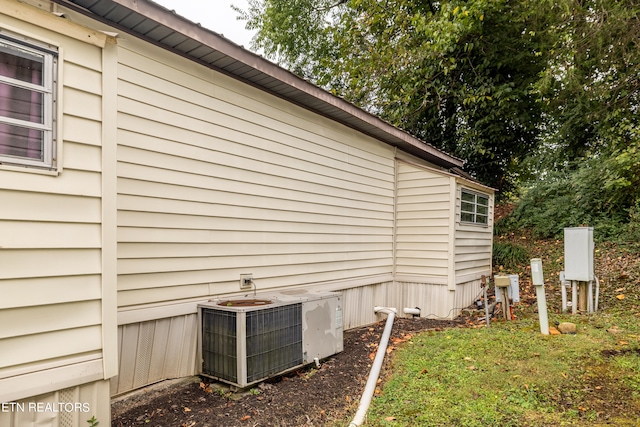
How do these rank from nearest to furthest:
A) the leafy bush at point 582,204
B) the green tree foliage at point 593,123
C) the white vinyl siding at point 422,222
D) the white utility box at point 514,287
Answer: the white utility box at point 514,287 < the white vinyl siding at point 422,222 < the green tree foliage at point 593,123 < the leafy bush at point 582,204

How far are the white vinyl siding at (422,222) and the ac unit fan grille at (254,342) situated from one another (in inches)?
157

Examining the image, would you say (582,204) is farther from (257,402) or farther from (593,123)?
(257,402)

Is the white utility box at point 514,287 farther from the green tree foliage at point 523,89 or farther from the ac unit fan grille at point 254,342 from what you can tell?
the green tree foliage at point 523,89

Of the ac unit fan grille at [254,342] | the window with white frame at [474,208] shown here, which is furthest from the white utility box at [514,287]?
the ac unit fan grille at [254,342]

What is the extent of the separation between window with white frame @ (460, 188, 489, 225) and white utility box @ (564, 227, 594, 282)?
6.00 feet

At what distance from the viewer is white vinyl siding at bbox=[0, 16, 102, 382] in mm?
2029

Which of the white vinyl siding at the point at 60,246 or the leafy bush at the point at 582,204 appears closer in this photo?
the white vinyl siding at the point at 60,246

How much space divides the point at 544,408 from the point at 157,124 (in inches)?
166

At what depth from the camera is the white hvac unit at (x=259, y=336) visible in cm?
345

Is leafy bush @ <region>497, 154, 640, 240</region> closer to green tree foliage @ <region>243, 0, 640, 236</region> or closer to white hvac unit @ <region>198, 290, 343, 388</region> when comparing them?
green tree foliage @ <region>243, 0, 640, 236</region>

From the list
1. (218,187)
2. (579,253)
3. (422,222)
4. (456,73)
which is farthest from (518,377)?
(456,73)

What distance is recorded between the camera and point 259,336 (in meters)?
3.55

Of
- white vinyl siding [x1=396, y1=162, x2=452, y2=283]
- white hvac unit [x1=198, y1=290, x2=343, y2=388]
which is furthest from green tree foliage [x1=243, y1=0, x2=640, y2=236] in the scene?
white hvac unit [x1=198, y1=290, x2=343, y2=388]

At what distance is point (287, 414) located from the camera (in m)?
3.16
